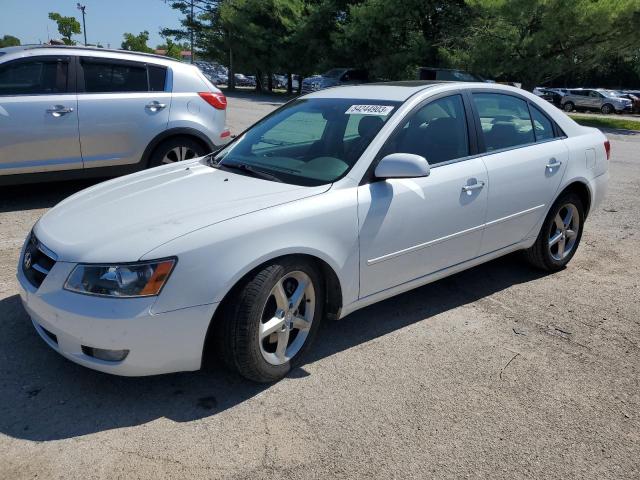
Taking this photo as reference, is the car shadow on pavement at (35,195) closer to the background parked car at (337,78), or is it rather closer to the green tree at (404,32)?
the background parked car at (337,78)

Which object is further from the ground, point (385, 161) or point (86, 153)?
point (385, 161)

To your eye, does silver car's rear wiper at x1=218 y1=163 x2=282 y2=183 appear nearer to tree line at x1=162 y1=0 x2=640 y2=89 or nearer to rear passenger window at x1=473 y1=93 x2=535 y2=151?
rear passenger window at x1=473 y1=93 x2=535 y2=151

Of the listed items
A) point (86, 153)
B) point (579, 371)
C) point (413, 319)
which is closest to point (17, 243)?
point (86, 153)

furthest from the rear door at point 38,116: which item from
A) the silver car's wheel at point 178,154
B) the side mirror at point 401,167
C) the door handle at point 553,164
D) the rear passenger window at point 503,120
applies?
the door handle at point 553,164

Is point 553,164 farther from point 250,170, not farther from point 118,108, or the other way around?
point 118,108

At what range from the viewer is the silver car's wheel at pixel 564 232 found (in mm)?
4793

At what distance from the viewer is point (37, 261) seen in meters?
2.99

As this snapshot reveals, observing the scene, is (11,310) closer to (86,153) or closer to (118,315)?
(118,315)

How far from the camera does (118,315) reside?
2600 mm

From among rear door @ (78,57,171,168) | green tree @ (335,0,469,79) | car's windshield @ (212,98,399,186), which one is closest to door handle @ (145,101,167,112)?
rear door @ (78,57,171,168)

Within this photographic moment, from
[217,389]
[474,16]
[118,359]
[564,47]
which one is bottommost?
[217,389]

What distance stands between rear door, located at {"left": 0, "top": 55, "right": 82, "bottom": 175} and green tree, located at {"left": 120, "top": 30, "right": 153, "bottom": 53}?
7775cm

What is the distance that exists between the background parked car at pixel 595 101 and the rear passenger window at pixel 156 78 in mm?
36774

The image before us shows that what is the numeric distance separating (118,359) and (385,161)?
1788mm
